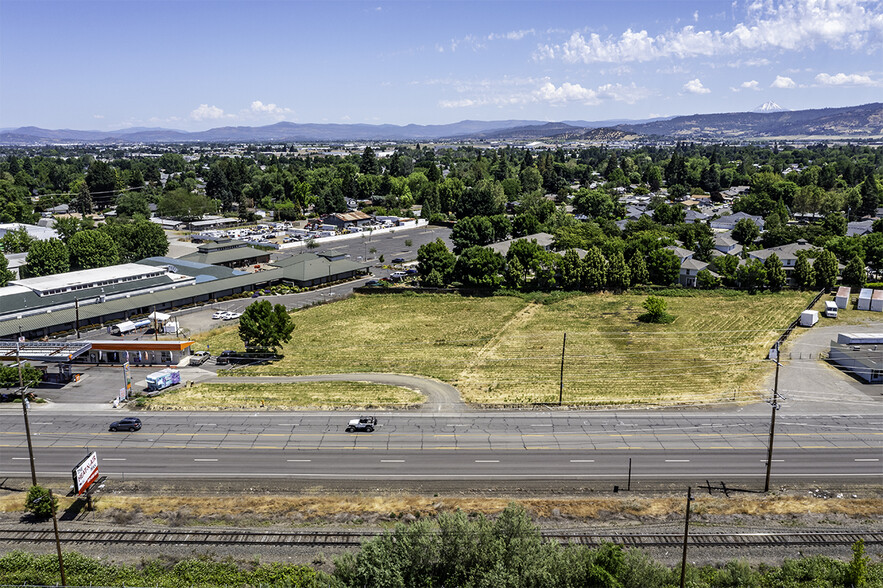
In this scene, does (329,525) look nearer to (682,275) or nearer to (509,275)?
(509,275)

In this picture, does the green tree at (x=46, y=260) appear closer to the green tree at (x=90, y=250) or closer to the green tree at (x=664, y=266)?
the green tree at (x=90, y=250)

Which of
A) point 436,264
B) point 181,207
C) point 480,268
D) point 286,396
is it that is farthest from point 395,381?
point 181,207

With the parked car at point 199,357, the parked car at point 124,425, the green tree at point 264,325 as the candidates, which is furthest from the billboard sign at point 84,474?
the green tree at point 264,325

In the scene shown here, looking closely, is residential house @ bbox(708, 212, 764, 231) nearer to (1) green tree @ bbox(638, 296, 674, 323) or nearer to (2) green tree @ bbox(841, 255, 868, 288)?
(2) green tree @ bbox(841, 255, 868, 288)

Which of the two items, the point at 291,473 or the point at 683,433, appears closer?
the point at 291,473

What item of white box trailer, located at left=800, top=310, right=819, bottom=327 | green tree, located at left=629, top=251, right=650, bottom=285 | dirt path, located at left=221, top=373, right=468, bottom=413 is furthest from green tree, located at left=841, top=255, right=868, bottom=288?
dirt path, located at left=221, top=373, right=468, bottom=413

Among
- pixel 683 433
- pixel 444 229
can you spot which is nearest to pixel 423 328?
pixel 683 433

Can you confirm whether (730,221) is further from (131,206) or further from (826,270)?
(131,206)
